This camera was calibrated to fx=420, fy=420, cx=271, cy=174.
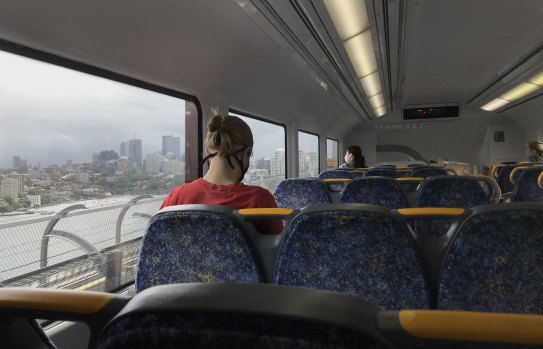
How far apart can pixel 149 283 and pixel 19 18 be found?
165cm

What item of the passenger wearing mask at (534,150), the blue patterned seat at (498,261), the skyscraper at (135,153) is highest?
the passenger wearing mask at (534,150)

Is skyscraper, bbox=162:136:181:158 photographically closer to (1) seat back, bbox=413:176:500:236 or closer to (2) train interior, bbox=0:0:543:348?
(2) train interior, bbox=0:0:543:348

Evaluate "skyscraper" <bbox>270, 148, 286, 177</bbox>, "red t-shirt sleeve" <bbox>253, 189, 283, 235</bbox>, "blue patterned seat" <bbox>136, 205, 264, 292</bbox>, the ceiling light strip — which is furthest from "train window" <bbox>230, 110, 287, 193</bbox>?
"blue patterned seat" <bbox>136, 205, 264, 292</bbox>

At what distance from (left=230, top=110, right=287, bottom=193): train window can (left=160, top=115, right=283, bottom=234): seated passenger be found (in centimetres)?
367

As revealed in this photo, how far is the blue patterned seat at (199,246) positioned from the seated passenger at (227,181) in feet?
1.57

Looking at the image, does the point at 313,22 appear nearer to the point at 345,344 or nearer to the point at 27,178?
the point at 27,178

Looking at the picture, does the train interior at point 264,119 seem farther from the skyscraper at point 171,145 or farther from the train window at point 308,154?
the train window at point 308,154

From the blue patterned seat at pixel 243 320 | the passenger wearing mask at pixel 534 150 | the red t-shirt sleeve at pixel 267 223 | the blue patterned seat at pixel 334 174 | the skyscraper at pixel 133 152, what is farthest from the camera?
the passenger wearing mask at pixel 534 150

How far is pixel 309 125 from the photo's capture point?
10.5 metres

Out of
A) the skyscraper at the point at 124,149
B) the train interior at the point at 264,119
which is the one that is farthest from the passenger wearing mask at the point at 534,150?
the skyscraper at the point at 124,149

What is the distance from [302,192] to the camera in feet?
12.4

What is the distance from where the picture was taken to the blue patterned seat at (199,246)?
58.0 inches

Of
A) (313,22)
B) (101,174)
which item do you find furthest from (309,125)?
(101,174)

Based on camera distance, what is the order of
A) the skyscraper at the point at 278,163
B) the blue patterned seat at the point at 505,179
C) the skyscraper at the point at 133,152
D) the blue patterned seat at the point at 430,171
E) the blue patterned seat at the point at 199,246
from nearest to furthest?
the blue patterned seat at the point at 199,246 < the skyscraper at the point at 133,152 < the blue patterned seat at the point at 430,171 < the blue patterned seat at the point at 505,179 < the skyscraper at the point at 278,163
